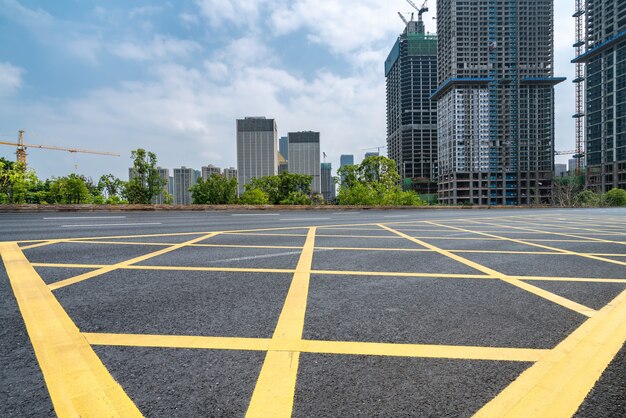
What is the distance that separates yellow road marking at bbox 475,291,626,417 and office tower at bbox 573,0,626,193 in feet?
455

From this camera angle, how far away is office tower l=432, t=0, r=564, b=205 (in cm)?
13462

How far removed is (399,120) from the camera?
644ft

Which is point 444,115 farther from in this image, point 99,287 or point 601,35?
point 99,287

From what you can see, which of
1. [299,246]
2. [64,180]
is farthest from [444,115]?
[299,246]

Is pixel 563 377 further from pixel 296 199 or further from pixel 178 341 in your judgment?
pixel 296 199

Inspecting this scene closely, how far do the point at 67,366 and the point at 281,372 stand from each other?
1.19 meters

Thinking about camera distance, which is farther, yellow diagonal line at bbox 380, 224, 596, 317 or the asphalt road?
yellow diagonal line at bbox 380, 224, 596, 317

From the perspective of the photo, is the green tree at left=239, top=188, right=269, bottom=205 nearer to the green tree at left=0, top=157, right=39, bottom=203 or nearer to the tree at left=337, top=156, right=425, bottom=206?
the tree at left=337, top=156, right=425, bottom=206

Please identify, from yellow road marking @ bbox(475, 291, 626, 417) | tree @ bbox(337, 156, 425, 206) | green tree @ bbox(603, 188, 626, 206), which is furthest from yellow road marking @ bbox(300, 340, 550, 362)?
green tree @ bbox(603, 188, 626, 206)

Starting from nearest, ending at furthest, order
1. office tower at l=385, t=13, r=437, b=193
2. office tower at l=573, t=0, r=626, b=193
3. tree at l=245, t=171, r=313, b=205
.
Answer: tree at l=245, t=171, r=313, b=205
office tower at l=573, t=0, r=626, b=193
office tower at l=385, t=13, r=437, b=193

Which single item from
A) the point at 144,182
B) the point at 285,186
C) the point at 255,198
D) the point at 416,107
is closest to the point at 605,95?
the point at 416,107

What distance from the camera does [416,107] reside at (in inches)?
7500

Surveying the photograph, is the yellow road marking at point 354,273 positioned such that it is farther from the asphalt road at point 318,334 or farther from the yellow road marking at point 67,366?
the yellow road marking at point 67,366

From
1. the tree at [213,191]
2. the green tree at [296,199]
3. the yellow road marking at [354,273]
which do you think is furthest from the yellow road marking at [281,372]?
the tree at [213,191]
